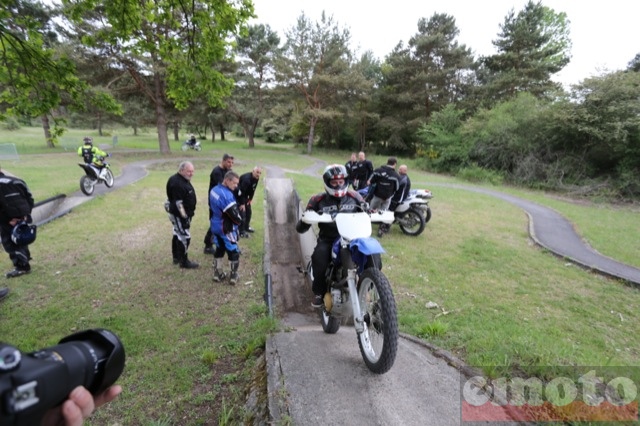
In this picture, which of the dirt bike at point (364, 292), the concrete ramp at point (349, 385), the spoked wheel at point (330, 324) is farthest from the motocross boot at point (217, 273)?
the dirt bike at point (364, 292)

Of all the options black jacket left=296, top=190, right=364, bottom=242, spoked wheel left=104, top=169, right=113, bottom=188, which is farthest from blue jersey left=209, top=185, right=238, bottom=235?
spoked wheel left=104, top=169, right=113, bottom=188

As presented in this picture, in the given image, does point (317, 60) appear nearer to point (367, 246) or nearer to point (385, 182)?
point (385, 182)

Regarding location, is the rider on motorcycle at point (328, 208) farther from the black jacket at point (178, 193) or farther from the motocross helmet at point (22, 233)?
the motocross helmet at point (22, 233)

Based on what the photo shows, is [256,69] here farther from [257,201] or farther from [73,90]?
[73,90]

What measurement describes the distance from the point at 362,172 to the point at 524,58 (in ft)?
75.4

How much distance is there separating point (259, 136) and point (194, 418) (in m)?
56.7

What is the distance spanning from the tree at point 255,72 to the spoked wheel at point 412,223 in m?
24.1

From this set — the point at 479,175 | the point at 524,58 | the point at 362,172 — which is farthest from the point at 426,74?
the point at 362,172

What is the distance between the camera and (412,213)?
7.94 metres

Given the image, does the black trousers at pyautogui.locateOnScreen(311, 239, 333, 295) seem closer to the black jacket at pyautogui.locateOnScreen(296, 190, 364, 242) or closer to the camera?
the black jacket at pyautogui.locateOnScreen(296, 190, 364, 242)

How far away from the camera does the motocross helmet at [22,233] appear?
460 centimetres

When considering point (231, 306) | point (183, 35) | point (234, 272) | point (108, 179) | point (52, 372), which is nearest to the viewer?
point (52, 372)

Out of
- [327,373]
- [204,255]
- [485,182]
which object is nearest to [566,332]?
[327,373]

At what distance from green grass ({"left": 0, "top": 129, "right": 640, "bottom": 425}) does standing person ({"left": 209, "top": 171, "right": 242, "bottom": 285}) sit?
1.62 ft
